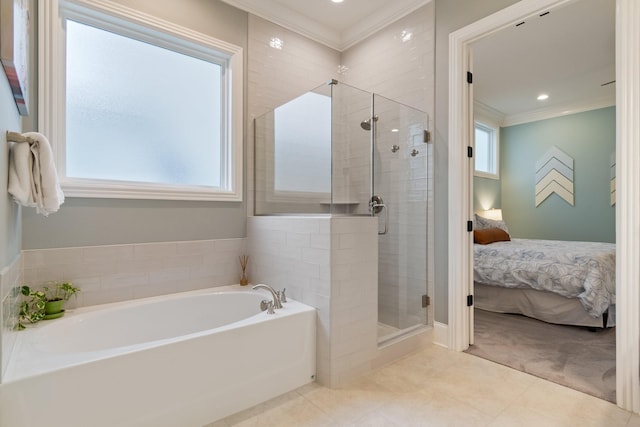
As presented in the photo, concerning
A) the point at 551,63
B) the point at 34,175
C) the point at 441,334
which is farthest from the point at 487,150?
the point at 34,175

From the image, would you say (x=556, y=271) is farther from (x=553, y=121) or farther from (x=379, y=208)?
(x=553, y=121)

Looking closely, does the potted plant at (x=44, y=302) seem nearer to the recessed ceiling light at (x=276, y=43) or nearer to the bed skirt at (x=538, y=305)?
the recessed ceiling light at (x=276, y=43)

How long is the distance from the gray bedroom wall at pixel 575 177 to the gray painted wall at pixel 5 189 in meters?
6.67

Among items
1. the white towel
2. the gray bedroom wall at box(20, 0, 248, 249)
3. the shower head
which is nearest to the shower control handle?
the shower head

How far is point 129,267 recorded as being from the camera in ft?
7.30

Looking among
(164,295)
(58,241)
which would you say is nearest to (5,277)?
(58,241)

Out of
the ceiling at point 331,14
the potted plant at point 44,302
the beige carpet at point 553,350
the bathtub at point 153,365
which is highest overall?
the ceiling at point 331,14

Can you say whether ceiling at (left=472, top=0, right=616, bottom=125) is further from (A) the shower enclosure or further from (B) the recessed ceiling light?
(B) the recessed ceiling light

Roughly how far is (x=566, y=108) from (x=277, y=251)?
5.63 m

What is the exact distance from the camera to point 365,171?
2490 millimetres

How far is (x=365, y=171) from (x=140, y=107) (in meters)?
1.75

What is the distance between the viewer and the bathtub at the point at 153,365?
1.27 m

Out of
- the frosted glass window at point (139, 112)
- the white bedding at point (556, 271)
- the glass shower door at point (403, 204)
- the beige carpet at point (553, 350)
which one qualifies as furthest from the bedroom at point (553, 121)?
the frosted glass window at point (139, 112)

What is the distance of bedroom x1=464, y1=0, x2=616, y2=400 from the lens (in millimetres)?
3371
